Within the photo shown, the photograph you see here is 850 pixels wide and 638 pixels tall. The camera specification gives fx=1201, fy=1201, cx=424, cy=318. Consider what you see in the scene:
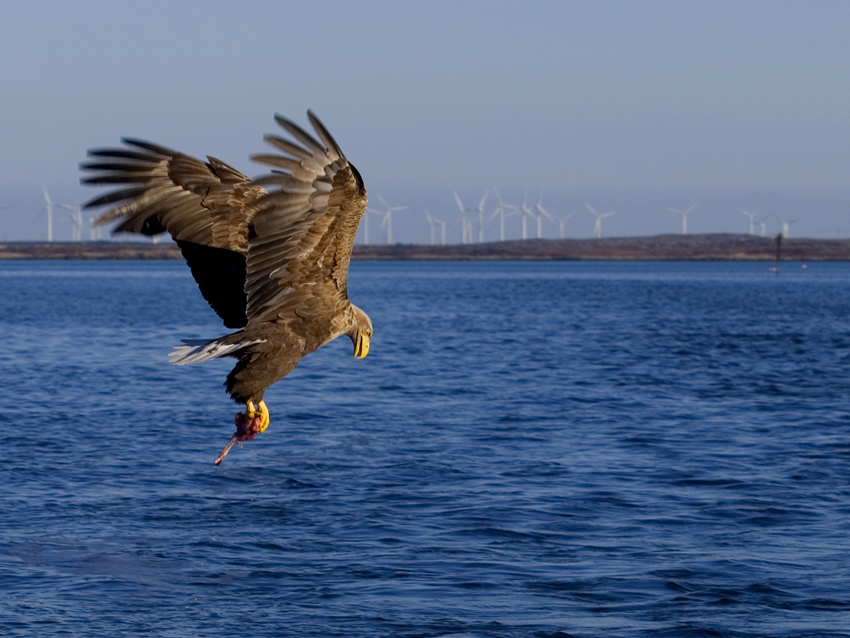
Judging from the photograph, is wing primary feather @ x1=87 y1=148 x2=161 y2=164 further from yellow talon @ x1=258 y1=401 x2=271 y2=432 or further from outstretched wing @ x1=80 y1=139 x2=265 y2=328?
yellow talon @ x1=258 y1=401 x2=271 y2=432

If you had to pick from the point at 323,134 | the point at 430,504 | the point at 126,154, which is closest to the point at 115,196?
the point at 126,154

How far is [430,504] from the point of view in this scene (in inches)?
473

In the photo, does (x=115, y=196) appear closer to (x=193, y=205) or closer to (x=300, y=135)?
(x=193, y=205)

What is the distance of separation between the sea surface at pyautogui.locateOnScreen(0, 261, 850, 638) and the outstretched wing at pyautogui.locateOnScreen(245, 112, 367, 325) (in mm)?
2514

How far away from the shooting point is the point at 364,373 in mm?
25281

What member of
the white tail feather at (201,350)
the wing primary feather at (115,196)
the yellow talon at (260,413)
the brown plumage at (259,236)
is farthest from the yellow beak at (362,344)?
the wing primary feather at (115,196)

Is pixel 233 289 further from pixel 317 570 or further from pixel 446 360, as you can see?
pixel 446 360

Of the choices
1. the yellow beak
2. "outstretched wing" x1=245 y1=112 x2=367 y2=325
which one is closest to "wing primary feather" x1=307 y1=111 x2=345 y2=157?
"outstretched wing" x1=245 y1=112 x2=367 y2=325

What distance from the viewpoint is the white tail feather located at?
690cm

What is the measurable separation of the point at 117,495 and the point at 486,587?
187 inches

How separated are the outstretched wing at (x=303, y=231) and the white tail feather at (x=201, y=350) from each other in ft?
1.03

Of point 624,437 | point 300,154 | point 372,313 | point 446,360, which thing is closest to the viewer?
point 300,154

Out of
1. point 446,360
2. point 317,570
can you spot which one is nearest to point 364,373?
point 446,360

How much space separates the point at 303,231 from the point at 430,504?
5590mm
